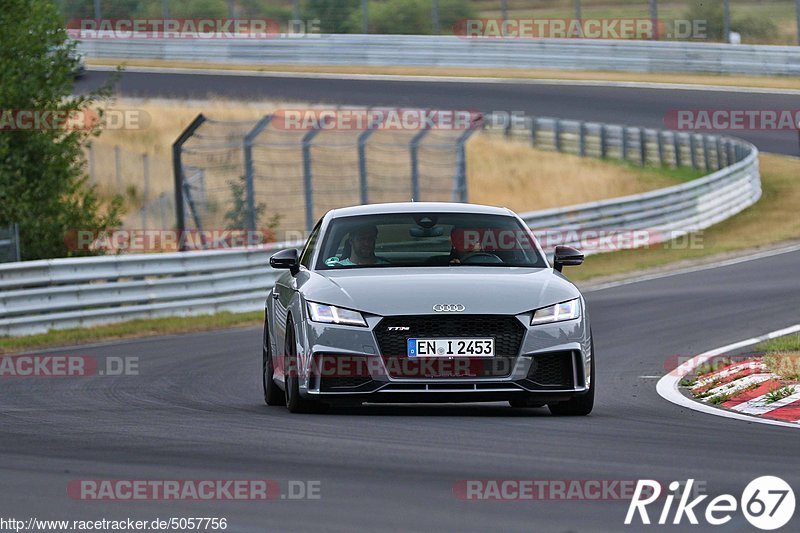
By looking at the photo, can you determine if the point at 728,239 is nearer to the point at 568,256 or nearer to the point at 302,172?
the point at 302,172

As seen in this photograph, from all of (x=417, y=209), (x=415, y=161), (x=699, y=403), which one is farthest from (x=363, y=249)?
(x=415, y=161)

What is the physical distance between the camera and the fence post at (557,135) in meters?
39.2

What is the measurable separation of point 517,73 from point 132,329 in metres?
28.7

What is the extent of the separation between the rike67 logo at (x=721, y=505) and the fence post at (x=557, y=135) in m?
32.6

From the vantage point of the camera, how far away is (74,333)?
18.6 m

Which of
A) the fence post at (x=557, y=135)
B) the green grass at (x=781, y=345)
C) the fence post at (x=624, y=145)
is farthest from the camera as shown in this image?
the fence post at (x=557, y=135)

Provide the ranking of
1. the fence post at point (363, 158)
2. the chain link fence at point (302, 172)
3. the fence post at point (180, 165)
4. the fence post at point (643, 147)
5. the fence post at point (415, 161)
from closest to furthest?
the fence post at point (180, 165) → the chain link fence at point (302, 172) → the fence post at point (363, 158) → the fence post at point (415, 161) → the fence post at point (643, 147)

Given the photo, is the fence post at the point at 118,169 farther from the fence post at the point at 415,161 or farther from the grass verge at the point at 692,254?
the fence post at the point at 415,161

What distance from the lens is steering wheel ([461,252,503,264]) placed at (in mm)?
10445

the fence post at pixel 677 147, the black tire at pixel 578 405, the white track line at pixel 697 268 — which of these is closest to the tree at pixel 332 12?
the fence post at pixel 677 147

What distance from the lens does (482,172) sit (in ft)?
121

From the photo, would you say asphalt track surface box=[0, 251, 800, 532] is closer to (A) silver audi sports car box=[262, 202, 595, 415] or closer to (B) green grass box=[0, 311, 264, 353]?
(A) silver audi sports car box=[262, 202, 595, 415]

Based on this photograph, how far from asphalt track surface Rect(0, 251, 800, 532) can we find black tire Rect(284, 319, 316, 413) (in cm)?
13

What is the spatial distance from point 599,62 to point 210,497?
39662 mm
